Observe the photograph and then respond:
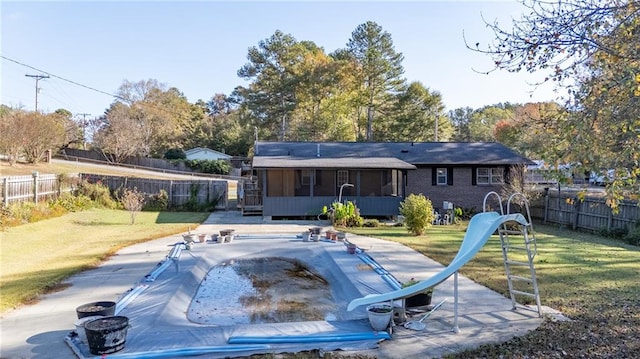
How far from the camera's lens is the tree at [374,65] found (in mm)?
38438

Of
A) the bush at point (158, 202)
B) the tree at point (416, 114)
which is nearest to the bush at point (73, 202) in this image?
the bush at point (158, 202)

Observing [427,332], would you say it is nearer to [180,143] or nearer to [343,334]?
[343,334]

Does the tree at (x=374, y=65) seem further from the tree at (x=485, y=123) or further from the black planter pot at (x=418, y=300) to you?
the black planter pot at (x=418, y=300)

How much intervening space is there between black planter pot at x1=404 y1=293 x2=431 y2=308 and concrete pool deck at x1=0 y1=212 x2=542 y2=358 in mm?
256

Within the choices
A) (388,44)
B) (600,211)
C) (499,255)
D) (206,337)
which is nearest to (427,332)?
(206,337)

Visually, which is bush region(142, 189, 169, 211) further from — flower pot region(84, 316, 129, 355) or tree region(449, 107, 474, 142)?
tree region(449, 107, 474, 142)

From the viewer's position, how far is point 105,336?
4.81 metres

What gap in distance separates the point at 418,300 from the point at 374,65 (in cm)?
3424

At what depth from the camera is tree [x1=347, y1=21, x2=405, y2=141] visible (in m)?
38.4

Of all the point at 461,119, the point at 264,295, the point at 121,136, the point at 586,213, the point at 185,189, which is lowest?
the point at 264,295

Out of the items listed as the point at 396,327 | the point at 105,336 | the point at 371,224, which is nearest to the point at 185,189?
the point at 371,224

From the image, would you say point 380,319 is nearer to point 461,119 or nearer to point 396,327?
point 396,327

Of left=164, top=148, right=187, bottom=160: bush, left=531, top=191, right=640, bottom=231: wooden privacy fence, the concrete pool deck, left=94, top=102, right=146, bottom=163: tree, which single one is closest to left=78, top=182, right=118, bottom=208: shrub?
the concrete pool deck

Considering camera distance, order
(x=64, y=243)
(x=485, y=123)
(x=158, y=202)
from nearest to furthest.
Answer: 1. (x=64, y=243)
2. (x=158, y=202)
3. (x=485, y=123)
